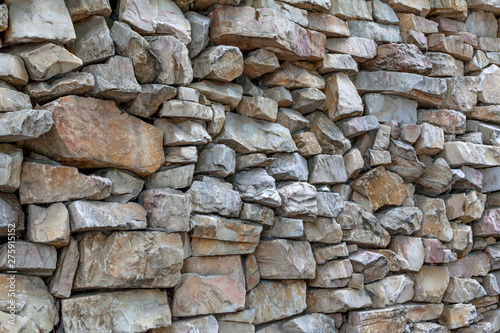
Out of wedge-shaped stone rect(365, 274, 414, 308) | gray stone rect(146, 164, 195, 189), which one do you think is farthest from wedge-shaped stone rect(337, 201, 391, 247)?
gray stone rect(146, 164, 195, 189)

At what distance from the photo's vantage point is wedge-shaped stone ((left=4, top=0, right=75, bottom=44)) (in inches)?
91.0

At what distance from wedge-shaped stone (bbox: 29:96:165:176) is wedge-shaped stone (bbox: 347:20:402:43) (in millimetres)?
1767

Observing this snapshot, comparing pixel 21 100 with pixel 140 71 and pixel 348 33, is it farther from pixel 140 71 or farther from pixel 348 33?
pixel 348 33

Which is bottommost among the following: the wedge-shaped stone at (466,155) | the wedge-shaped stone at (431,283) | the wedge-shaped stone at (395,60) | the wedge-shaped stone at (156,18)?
the wedge-shaped stone at (431,283)

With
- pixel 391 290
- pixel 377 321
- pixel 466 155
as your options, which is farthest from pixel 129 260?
pixel 466 155

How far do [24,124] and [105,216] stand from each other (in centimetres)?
54

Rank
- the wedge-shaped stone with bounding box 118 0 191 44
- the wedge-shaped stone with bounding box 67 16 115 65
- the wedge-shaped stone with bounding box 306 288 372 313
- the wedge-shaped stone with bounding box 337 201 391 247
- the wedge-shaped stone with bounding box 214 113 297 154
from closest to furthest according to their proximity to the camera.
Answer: the wedge-shaped stone with bounding box 67 16 115 65 → the wedge-shaped stone with bounding box 118 0 191 44 → the wedge-shaped stone with bounding box 214 113 297 154 → the wedge-shaped stone with bounding box 306 288 372 313 → the wedge-shaped stone with bounding box 337 201 391 247

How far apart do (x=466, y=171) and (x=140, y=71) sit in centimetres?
262

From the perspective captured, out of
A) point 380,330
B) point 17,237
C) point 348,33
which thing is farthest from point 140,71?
point 380,330

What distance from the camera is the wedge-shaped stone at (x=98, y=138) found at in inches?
94.0

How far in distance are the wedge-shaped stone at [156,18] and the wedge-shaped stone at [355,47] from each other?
1.13 meters

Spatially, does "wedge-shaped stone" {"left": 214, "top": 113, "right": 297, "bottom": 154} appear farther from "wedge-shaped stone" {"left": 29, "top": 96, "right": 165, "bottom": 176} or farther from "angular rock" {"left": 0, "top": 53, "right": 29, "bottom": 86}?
"angular rock" {"left": 0, "top": 53, "right": 29, "bottom": 86}

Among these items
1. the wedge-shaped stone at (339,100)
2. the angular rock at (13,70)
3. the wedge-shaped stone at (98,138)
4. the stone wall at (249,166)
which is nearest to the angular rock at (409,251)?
the stone wall at (249,166)

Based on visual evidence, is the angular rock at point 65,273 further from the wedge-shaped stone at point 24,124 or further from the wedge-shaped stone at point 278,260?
the wedge-shaped stone at point 278,260
